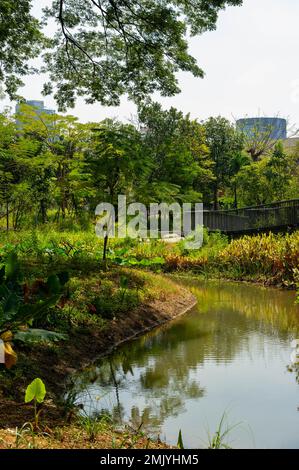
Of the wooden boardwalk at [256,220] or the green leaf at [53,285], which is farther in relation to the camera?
the wooden boardwalk at [256,220]

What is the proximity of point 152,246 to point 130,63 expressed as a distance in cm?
815

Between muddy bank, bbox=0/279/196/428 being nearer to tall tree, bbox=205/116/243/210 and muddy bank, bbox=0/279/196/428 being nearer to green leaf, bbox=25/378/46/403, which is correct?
green leaf, bbox=25/378/46/403

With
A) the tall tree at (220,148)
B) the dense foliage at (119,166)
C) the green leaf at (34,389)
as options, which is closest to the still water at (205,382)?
the green leaf at (34,389)

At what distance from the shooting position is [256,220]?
22.1 m

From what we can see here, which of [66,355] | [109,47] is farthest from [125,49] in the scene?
[66,355]

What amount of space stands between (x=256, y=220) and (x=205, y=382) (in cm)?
1623

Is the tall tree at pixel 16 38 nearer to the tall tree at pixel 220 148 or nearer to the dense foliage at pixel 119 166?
the dense foliage at pixel 119 166

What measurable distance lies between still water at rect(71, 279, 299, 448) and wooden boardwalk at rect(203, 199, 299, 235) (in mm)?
10857

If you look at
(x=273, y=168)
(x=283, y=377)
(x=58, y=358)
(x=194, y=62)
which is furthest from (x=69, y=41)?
(x=273, y=168)

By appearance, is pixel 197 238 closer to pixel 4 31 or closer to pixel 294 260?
pixel 294 260

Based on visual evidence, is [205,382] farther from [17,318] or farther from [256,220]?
[256,220]

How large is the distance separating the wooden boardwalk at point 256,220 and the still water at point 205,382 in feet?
35.6

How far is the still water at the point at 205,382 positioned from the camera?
5.04 meters
